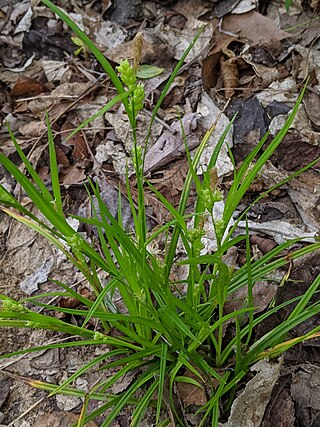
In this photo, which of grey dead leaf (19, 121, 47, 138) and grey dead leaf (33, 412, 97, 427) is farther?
grey dead leaf (19, 121, 47, 138)

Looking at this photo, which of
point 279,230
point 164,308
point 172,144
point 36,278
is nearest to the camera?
point 164,308

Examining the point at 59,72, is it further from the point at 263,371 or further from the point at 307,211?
the point at 263,371

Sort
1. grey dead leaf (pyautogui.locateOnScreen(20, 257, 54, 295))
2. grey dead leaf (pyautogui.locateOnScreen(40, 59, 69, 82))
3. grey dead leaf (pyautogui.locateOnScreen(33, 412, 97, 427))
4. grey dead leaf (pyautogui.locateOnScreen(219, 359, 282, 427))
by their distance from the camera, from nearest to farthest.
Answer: grey dead leaf (pyautogui.locateOnScreen(219, 359, 282, 427)), grey dead leaf (pyautogui.locateOnScreen(33, 412, 97, 427)), grey dead leaf (pyautogui.locateOnScreen(20, 257, 54, 295)), grey dead leaf (pyautogui.locateOnScreen(40, 59, 69, 82))

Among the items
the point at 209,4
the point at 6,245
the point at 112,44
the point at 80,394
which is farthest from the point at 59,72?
the point at 80,394

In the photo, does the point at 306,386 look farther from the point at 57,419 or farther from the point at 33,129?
the point at 33,129

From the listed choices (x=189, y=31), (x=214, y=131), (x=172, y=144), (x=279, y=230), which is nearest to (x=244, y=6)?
(x=189, y=31)

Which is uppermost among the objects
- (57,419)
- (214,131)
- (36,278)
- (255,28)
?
(255,28)

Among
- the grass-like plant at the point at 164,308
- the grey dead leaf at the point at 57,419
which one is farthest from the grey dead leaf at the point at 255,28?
the grey dead leaf at the point at 57,419

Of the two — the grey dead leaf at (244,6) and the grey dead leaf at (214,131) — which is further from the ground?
the grey dead leaf at (244,6)

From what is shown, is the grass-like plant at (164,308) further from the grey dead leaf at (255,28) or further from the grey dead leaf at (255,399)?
the grey dead leaf at (255,28)

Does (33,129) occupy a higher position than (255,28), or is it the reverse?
(255,28)

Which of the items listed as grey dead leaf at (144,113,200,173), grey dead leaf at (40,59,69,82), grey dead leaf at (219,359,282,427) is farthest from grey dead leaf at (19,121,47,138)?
grey dead leaf at (219,359,282,427)

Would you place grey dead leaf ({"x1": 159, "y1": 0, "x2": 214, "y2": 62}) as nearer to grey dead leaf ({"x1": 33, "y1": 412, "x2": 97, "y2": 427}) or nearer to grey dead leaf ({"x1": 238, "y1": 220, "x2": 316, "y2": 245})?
grey dead leaf ({"x1": 238, "y1": 220, "x2": 316, "y2": 245})
